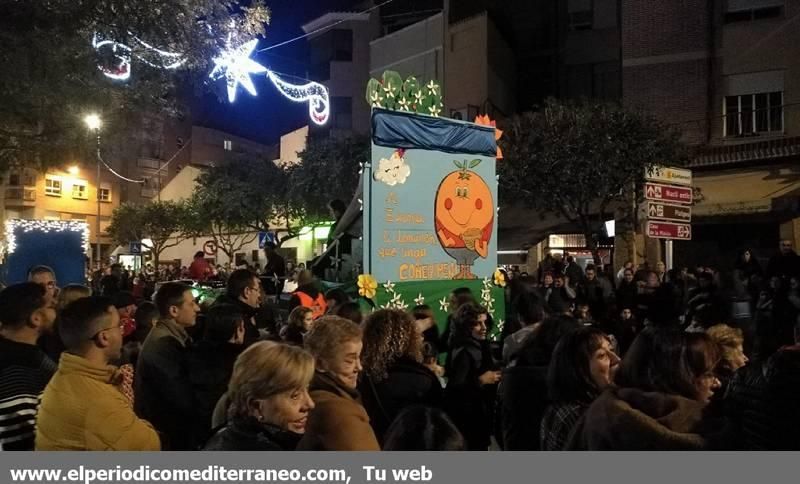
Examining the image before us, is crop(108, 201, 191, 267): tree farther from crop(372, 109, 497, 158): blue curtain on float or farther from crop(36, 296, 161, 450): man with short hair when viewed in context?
crop(36, 296, 161, 450): man with short hair

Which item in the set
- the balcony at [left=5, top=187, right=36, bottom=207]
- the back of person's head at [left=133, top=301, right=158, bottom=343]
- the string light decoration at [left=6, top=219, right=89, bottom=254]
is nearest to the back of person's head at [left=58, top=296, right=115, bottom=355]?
the back of person's head at [left=133, top=301, right=158, bottom=343]

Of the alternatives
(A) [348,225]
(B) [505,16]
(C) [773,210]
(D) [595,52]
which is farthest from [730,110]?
(A) [348,225]

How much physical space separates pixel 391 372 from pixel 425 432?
152 cm

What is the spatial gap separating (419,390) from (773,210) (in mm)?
17246

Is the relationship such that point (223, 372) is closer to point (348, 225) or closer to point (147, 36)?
point (348, 225)

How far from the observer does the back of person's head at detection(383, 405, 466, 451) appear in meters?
2.09

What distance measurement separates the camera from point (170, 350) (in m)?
3.95

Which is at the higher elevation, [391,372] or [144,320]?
[144,320]

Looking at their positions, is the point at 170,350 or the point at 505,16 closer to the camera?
the point at 170,350

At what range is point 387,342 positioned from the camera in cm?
362

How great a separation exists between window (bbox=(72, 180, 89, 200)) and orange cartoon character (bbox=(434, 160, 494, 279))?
4044cm

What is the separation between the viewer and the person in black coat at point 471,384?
419cm

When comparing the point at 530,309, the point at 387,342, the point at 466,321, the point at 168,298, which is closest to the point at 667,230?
the point at 530,309

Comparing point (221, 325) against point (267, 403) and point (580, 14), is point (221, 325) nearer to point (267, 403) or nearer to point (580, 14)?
point (267, 403)
